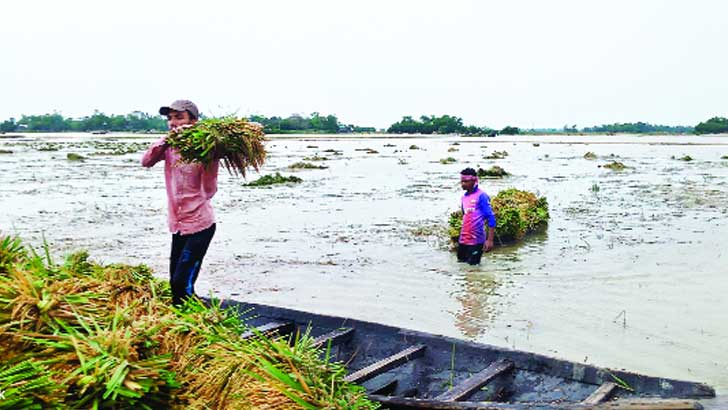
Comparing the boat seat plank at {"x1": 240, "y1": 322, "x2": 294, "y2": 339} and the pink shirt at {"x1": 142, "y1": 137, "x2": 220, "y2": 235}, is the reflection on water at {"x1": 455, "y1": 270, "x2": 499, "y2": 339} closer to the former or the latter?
the boat seat plank at {"x1": 240, "y1": 322, "x2": 294, "y2": 339}

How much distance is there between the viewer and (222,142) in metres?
4.68

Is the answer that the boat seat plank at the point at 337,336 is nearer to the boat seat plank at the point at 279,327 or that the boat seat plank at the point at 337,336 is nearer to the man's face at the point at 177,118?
the boat seat plank at the point at 279,327

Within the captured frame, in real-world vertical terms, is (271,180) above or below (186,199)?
below

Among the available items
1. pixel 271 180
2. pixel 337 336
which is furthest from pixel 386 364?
pixel 271 180

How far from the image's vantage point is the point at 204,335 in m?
3.27

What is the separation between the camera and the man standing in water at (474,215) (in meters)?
9.22

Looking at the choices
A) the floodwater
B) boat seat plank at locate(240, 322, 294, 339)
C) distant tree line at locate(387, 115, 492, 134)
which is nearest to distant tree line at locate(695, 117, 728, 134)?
distant tree line at locate(387, 115, 492, 134)

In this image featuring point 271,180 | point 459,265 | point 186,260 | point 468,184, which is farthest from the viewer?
point 271,180

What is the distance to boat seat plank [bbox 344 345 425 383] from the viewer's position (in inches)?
157

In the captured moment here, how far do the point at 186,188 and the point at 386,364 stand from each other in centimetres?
187

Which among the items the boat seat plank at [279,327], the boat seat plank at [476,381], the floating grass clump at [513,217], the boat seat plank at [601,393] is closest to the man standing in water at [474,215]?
the floating grass clump at [513,217]

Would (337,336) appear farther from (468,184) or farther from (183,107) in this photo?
(468,184)

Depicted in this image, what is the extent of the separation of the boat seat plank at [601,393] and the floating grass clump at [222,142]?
2.68 m

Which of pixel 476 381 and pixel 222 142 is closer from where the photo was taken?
pixel 476 381
